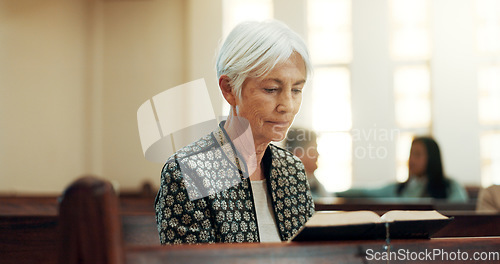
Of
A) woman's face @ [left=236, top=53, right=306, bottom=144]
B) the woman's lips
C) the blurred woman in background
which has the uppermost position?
woman's face @ [left=236, top=53, right=306, bottom=144]

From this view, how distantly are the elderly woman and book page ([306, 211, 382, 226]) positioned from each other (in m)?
0.47

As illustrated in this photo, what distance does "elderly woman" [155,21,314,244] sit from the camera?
166 cm

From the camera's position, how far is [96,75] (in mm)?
7855

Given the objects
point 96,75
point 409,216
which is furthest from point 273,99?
point 96,75

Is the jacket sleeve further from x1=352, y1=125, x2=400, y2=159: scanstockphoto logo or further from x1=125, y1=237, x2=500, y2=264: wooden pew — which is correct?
x1=352, y1=125, x2=400, y2=159: scanstockphoto logo

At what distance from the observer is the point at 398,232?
1.32 m

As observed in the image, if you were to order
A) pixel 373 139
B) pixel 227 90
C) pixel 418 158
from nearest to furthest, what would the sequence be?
1. pixel 227 90
2. pixel 418 158
3. pixel 373 139

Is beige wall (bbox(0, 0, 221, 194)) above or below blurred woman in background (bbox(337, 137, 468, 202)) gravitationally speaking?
above

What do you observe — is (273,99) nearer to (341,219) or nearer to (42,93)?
(341,219)

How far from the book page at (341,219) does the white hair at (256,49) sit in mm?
663

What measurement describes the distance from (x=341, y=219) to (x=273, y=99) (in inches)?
26.7

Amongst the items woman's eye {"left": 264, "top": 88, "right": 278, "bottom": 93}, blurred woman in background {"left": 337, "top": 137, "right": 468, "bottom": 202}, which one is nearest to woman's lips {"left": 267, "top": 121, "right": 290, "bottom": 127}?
woman's eye {"left": 264, "top": 88, "right": 278, "bottom": 93}

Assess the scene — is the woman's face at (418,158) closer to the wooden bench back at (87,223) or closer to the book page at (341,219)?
the book page at (341,219)

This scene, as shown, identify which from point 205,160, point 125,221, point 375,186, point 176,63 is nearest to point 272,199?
point 205,160
